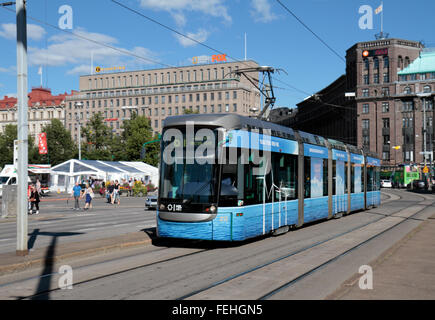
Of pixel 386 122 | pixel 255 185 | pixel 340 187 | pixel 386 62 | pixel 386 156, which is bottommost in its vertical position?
pixel 340 187

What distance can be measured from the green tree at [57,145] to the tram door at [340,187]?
63568 millimetres

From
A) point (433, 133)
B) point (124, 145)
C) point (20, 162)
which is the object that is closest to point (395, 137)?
point (433, 133)

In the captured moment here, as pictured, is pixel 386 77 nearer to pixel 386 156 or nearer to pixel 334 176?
pixel 386 156

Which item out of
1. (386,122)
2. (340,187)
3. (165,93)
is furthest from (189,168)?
(165,93)

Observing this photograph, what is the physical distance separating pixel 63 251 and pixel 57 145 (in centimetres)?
7244

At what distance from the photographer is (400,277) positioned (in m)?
8.32

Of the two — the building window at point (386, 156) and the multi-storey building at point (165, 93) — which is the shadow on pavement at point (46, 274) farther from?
the multi-storey building at point (165, 93)

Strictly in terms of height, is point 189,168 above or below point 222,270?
above

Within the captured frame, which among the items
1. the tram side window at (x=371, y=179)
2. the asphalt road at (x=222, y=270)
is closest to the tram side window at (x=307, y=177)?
the asphalt road at (x=222, y=270)

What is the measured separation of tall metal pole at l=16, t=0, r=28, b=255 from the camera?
404 inches

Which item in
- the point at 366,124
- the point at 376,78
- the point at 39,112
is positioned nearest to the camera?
the point at 376,78

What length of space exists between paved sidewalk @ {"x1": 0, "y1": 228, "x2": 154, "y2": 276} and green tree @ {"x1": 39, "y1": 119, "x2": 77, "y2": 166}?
6839cm

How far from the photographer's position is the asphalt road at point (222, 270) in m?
7.40
